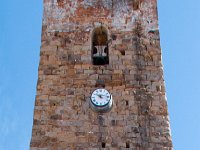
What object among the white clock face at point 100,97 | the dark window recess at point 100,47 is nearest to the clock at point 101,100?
the white clock face at point 100,97

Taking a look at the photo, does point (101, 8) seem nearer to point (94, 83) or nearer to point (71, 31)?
point (71, 31)

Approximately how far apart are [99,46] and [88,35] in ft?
1.15

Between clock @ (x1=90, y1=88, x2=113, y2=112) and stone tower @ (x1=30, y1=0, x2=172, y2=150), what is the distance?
0.02 m

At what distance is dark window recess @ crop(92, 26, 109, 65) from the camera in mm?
11141

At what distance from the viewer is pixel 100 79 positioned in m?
10.5

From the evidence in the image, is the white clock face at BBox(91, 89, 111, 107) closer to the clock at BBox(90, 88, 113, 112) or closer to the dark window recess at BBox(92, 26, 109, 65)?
the clock at BBox(90, 88, 113, 112)

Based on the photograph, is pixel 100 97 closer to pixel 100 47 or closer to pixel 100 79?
pixel 100 79

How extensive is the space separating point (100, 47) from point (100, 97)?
61.3 inches

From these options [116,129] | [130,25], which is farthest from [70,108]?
[130,25]

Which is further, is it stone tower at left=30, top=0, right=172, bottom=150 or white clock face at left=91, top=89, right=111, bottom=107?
white clock face at left=91, top=89, right=111, bottom=107

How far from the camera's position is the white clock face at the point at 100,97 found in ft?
32.8

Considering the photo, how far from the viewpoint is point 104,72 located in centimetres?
1067

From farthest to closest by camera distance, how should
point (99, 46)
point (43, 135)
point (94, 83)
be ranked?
1. point (99, 46)
2. point (94, 83)
3. point (43, 135)

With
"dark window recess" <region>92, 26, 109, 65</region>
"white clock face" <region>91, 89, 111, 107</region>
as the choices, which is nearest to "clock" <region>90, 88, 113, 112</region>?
"white clock face" <region>91, 89, 111, 107</region>
